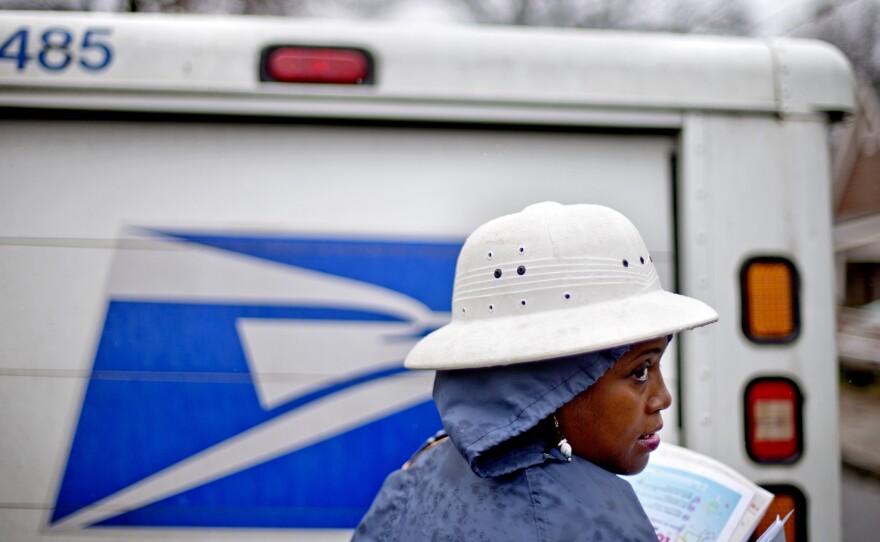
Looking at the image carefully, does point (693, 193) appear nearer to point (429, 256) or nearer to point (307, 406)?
point (429, 256)

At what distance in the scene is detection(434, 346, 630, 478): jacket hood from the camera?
3.13 ft

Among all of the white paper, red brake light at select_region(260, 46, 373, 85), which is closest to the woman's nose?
the white paper

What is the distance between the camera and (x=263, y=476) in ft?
5.77

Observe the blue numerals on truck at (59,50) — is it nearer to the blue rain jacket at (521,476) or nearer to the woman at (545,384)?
the woman at (545,384)

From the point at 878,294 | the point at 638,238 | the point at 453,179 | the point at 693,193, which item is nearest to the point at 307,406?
the point at 453,179

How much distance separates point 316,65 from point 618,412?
1.29 m

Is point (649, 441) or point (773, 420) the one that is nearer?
point (649, 441)

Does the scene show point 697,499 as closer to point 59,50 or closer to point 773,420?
point 773,420

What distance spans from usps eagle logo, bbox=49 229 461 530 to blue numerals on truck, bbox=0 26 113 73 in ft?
1.63

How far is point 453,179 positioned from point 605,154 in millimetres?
449

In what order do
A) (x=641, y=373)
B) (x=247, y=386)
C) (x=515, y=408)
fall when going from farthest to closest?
(x=247, y=386), (x=641, y=373), (x=515, y=408)

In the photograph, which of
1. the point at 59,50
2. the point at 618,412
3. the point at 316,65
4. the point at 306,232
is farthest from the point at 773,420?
the point at 59,50

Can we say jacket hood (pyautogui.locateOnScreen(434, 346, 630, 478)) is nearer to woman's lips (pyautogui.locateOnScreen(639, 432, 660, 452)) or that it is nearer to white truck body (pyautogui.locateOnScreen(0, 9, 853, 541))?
woman's lips (pyautogui.locateOnScreen(639, 432, 660, 452))

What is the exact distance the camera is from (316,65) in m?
1.82
